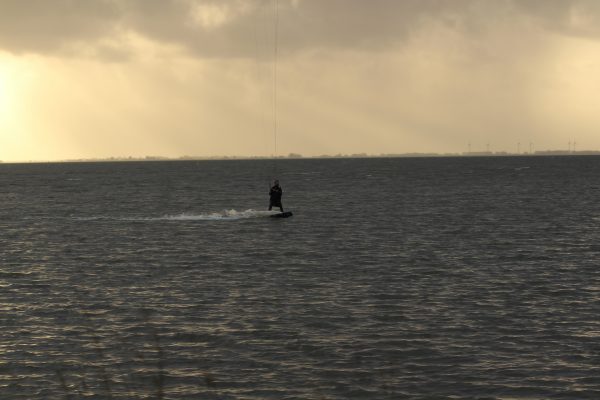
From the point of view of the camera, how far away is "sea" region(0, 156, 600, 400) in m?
18.5

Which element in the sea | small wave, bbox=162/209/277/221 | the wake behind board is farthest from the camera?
small wave, bbox=162/209/277/221

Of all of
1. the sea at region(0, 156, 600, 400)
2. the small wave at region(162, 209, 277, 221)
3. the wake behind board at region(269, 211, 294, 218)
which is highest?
the wake behind board at region(269, 211, 294, 218)

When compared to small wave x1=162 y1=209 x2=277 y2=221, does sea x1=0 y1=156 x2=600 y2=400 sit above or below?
below

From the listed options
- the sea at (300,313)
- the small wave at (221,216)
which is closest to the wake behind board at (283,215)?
the small wave at (221,216)

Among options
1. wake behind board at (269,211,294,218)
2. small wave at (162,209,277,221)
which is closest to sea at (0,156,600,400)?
wake behind board at (269,211,294,218)

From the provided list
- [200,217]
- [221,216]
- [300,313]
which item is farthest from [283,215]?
[300,313]

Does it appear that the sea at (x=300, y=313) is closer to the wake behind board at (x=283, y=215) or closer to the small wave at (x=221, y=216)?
the wake behind board at (x=283, y=215)

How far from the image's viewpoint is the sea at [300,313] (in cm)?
1853

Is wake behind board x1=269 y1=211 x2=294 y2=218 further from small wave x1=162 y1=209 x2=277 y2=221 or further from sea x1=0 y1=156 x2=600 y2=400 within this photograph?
sea x1=0 y1=156 x2=600 y2=400

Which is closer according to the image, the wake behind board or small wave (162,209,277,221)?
the wake behind board

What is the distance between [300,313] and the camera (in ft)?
84.3

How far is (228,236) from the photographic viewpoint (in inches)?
1946

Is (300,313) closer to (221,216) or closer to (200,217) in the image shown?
(221,216)

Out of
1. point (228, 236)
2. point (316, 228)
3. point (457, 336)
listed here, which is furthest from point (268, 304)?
point (316, 228)
